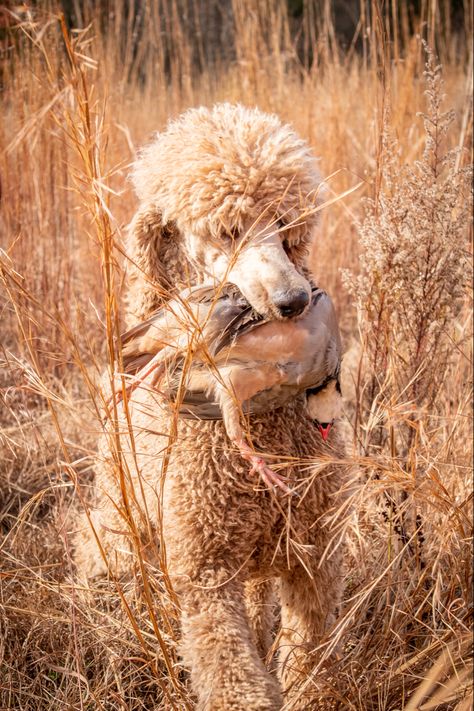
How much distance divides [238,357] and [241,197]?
0.36 meters

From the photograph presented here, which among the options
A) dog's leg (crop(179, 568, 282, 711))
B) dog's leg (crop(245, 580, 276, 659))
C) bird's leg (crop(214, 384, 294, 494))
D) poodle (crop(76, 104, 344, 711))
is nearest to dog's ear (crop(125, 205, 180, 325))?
poodle (crop(76, 104, 344, 711))

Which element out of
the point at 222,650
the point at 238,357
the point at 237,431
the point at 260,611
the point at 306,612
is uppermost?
the point at 238,357

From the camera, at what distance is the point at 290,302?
1467 millimetres

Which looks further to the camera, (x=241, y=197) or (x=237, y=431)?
(x=241, y=197)

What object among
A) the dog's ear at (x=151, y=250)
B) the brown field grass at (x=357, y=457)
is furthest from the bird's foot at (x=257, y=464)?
the dog's ear at (x=151, y=250)

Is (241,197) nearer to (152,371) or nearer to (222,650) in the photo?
(152,371)

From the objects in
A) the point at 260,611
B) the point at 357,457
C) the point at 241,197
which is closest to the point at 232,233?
the point at 241,197

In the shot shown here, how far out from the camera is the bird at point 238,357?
4.89 ft

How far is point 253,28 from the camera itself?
3.99m

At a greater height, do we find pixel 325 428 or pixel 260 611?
pixel 325 428

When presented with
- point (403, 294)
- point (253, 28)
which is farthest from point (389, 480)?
point (253, 28)

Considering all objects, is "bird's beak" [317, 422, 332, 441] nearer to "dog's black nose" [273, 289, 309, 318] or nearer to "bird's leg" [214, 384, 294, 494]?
"bird's leg" [214, 384, 294, 494]

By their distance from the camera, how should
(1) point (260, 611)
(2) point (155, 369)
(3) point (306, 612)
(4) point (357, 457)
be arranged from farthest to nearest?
(1) point (260, 611) < (3) point (306, 612) < (2) point (155, 369) < (4) point (357, 457)

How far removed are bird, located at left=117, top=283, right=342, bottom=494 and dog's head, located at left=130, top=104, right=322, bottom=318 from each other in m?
0.05
